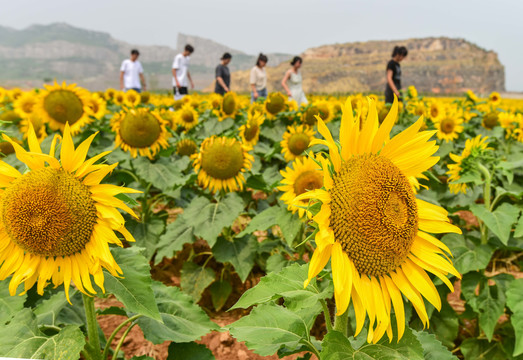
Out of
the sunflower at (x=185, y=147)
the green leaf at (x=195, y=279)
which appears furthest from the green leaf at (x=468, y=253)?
the sunflower at (x=185, y=147)

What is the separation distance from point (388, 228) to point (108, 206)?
907 mm

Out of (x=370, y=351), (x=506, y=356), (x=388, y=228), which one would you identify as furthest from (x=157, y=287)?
(x=506, y=356)

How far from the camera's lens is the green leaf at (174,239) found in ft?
9.61

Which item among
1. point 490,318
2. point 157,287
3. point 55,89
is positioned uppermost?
point 55,89

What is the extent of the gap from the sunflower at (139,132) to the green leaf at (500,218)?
8.52ft

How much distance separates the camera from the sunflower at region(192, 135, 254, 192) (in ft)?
10.2

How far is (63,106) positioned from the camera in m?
3.90

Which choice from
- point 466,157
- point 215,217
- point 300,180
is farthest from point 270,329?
point 466,157

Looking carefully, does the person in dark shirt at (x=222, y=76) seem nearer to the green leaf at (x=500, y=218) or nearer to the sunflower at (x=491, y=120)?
the sunflower at (x=491, y=120)

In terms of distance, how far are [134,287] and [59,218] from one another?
366mm

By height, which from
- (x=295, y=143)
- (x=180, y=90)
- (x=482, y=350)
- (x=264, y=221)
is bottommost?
(x=482, y=350)

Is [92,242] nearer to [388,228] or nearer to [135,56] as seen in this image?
[388,228]

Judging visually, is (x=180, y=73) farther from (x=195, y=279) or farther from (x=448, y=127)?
(x=195, y=279)

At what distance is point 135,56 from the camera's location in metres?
10.5
